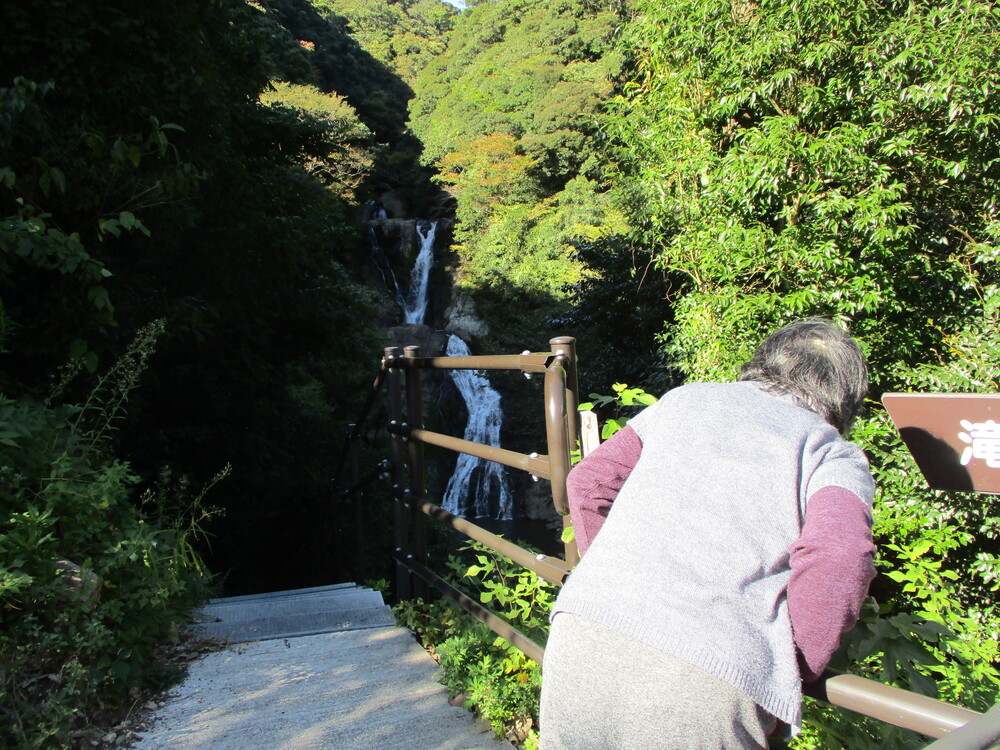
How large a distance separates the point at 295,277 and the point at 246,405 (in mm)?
1366

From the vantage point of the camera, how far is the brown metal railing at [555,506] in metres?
1.01

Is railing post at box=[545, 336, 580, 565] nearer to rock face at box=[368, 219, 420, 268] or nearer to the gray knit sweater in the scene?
the gray knit sweater

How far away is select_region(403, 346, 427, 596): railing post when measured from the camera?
10.4 ft

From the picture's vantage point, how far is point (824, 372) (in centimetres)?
132

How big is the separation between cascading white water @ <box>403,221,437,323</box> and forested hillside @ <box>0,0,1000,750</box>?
12181mm

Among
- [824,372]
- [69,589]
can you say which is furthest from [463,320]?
[824,372]

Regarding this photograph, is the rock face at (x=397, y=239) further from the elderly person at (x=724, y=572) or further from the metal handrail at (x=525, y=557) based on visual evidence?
the elderly person at (x=724, y=572)

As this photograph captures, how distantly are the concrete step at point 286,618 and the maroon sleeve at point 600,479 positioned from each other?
224cm

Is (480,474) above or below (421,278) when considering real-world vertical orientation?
below

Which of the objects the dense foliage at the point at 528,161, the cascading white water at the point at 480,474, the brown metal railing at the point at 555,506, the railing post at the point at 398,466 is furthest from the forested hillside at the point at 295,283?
the dense foliage at the point at 528,161

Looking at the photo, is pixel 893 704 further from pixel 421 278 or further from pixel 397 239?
pixel 397 239

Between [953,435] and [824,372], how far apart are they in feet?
0.78

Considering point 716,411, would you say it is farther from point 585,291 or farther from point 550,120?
point 550,120

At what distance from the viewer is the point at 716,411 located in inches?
50.7
